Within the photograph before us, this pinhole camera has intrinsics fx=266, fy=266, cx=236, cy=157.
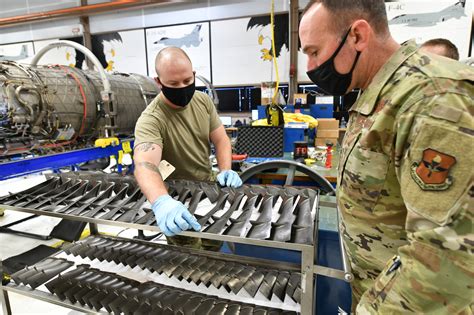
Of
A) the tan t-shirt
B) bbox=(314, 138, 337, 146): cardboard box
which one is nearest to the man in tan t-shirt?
the tan t-shirt

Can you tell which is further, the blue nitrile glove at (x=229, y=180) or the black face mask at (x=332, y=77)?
the blue nitrile glove at (x=229, y=180)

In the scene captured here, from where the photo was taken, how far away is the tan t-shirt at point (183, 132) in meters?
1.58

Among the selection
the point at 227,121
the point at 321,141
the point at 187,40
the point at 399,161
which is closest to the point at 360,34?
the point at 399,161

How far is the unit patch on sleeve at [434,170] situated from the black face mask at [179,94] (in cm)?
129

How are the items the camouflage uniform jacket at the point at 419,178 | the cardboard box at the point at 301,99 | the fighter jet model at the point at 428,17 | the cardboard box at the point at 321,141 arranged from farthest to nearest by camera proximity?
the fighter jet model at the point at 428,17, the cardboard box at the point at 301,99, the cardboard box at the point at 321,141, the camouflage uniform jacket at the point at 419,178

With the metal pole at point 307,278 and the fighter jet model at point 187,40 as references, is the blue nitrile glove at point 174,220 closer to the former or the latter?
the metal pole at point 307,278

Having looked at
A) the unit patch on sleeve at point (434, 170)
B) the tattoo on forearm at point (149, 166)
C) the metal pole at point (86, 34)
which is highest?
the metal pole at point (86, 34)

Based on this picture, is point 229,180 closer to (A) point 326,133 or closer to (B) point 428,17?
(A) point 326,133

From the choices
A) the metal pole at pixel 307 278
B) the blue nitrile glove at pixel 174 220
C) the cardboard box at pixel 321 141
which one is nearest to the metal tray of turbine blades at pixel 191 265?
the metal pole at pixel 307 278

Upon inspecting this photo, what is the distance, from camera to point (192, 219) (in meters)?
0.92

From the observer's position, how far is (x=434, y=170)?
51 cm

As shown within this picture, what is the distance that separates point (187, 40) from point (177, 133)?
15.7ft

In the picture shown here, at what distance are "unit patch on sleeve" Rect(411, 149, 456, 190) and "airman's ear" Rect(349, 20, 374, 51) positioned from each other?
381mm

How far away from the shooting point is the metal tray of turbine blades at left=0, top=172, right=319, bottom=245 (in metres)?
0.89
